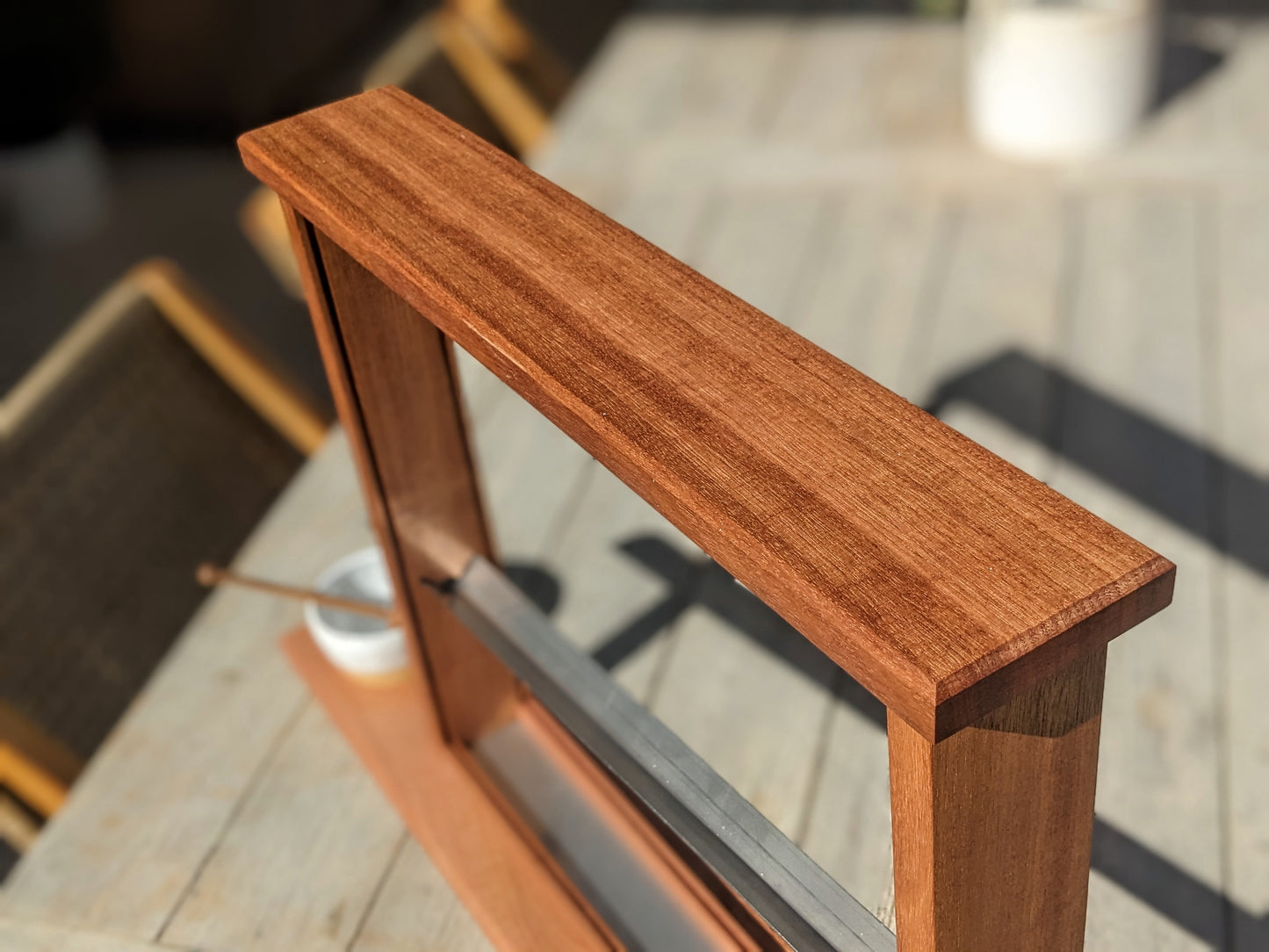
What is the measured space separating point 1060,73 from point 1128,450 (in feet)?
3.17

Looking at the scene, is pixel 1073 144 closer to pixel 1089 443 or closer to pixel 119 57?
pixel 1089 443

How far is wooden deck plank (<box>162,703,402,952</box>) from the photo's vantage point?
1557 millimetres

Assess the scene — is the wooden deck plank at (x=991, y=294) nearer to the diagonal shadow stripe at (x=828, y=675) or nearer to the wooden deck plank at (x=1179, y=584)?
the wooden deck plank at (x=1179, y=584)

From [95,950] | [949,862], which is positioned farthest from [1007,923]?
[95,950]

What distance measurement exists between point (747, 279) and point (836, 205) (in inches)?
12.8

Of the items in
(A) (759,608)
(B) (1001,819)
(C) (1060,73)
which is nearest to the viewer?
(B) (1001,819)

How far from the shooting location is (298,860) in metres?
1.63

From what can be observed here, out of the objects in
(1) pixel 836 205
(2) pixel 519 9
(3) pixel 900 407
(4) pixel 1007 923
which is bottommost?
(4) pixel 1007 923

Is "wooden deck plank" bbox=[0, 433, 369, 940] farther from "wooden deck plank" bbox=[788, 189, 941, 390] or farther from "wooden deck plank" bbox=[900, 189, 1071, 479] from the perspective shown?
"wooden deck plank" bbox=[900, 189, 1071, 479]

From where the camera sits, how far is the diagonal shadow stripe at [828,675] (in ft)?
4.80

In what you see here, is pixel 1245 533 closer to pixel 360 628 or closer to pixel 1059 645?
pixel 360 628

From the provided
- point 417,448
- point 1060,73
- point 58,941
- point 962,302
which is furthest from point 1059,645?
point 1060,73

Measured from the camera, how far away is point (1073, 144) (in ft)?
9.01

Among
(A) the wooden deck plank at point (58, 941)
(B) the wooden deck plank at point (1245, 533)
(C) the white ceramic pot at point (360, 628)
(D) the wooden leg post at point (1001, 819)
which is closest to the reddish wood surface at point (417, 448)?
(C) the white ceramic pot at point (360, 628)
